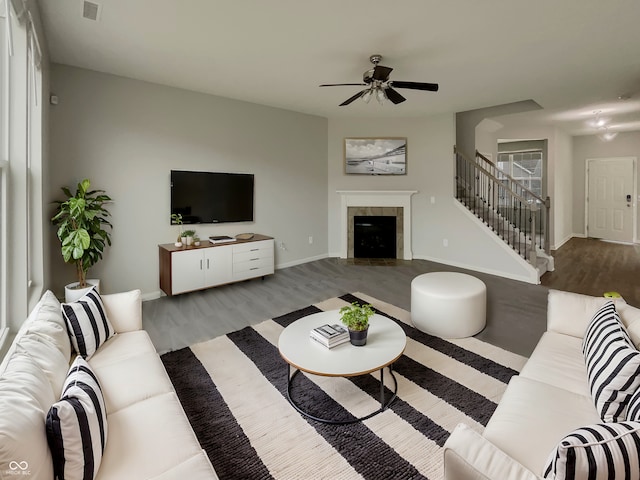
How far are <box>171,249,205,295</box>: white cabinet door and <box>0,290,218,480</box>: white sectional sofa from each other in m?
1.98

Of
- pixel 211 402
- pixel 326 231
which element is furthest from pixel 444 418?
pixel 326 231

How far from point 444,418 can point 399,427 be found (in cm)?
29

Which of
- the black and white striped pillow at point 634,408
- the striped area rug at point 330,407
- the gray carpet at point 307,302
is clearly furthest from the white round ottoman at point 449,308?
the black and white striped pillow at point 634,408

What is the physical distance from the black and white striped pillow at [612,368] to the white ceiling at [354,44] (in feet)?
7.63

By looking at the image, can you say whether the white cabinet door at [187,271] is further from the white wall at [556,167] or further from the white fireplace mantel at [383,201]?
the white wall at [556,167]

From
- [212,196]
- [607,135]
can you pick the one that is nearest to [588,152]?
[607,135]

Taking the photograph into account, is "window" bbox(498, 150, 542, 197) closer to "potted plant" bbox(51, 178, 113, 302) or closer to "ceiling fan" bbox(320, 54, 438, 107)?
"ceiling fan" bbox(320, 54, 438, 107)

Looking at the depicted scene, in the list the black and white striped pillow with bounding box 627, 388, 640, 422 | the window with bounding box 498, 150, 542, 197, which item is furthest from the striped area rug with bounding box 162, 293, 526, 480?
the window with bounding box 498, 150, 542, 197

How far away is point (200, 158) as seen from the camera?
15.1ft

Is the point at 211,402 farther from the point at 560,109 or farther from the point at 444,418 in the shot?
the point at 560,109

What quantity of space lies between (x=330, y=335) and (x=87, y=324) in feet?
4.89

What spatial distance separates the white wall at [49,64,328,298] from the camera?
12.0 ft

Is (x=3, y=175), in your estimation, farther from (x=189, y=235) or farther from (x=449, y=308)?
(x=449, y=308)

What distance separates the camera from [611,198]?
26.5 feet
